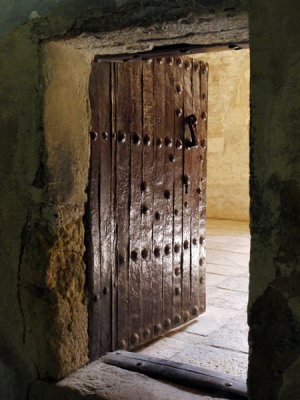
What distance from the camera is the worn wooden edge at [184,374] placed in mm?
1648

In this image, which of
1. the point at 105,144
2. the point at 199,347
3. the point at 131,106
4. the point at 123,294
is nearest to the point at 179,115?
the point at 131,106

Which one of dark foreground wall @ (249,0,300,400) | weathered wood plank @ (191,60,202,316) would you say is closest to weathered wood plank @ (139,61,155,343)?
weathered wood plank @ (191,60,202,316)

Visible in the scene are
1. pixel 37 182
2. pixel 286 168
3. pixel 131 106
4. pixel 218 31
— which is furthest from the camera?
pixel 131 106

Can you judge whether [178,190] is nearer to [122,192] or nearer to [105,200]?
[122,192]

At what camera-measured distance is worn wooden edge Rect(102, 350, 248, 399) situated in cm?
165

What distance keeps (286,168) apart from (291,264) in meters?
0.23

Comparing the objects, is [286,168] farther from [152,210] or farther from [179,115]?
[179,115]

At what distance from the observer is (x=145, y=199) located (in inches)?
89.7

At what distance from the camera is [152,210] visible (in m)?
2.33

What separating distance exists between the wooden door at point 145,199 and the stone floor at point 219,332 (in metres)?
0.08

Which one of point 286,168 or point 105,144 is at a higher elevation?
point 105,144

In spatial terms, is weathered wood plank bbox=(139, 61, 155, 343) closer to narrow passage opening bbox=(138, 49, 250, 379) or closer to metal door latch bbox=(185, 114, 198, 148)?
narrow passage opening bbox=(138, 49, 250, 379)

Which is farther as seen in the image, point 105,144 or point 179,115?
point 179,115

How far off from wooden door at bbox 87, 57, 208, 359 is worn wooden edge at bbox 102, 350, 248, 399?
136 millimetres
